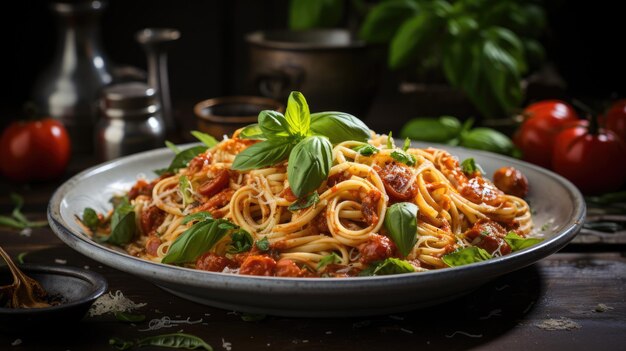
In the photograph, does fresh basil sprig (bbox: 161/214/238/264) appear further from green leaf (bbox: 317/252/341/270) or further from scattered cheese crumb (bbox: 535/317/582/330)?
scattered cheese crumb (bbox: 535/317/582/330)

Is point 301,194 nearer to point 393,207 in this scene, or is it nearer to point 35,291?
point 393,207

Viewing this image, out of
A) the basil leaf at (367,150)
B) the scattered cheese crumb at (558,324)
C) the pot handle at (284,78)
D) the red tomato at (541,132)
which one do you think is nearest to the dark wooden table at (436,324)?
the scattered cheese crumb at (558,324)

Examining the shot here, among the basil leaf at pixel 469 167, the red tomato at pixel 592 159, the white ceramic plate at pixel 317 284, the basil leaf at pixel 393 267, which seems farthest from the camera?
the red tomato at pixel 592 159

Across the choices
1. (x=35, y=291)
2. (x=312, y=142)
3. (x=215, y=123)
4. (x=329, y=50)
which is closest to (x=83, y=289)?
(x=35, y=291)

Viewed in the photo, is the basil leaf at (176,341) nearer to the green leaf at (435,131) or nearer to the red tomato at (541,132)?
the green leaf at (435,131)

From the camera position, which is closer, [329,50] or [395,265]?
[395,265]

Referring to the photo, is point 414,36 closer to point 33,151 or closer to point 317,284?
point 33,151
